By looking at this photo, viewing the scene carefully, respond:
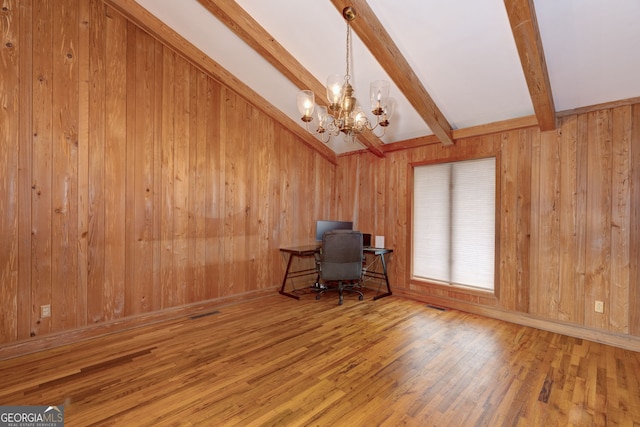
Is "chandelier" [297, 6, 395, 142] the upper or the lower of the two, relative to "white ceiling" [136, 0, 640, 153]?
lower

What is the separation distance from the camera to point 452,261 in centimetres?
407

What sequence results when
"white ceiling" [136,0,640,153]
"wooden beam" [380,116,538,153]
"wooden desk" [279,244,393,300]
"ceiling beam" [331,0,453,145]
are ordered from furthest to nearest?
"wooden desk" [279,244,393,300] < "wooden beam" [380,116,538,153] < "ceiling beam" [331,0,453,145] < "white ceiling" [136,0,640,153]

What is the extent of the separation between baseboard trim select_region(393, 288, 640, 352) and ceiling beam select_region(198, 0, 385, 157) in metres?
3.14

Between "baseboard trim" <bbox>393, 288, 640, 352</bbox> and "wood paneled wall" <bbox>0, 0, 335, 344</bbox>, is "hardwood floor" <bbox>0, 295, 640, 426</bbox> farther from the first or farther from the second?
"wood paneled wall" <bbox>0, 0, 335, 344</bbox>

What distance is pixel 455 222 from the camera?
159 inches

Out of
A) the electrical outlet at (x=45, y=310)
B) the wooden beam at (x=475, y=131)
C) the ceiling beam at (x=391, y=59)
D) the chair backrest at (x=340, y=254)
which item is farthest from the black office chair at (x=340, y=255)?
the electrical outlet at (x=45, y=310)

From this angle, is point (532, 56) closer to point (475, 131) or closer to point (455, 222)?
point (475, 131)

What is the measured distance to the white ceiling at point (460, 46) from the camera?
7.43 ft

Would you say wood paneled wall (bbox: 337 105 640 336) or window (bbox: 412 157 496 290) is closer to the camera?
wood paneled wall (bbox: 337 105 640 336)

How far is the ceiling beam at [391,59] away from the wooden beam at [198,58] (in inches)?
73.4

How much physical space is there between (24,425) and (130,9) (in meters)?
3.52

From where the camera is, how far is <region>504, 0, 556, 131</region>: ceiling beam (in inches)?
79.5

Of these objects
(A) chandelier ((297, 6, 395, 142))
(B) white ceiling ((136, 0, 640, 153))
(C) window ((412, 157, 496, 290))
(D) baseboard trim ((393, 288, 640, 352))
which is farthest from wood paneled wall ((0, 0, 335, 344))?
(D) baseboard trim ((393, 288, 640, 352))

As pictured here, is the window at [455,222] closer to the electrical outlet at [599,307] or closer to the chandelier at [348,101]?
the electrical outlet at [599,307]
